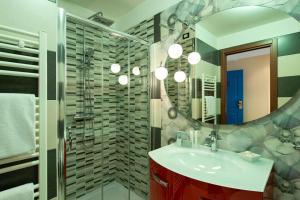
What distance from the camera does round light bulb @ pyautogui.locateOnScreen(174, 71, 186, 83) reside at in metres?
1.62

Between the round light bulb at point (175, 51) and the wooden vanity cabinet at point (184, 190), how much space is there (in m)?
0.96

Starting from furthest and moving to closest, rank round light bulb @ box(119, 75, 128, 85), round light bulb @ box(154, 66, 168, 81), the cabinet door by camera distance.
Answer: round light bulb @ box(119, 75, 128, 85) < round light bulb @ box(154, 66, 168, 81) < the cabinet door

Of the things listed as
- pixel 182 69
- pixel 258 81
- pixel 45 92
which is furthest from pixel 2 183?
pixel 258 81

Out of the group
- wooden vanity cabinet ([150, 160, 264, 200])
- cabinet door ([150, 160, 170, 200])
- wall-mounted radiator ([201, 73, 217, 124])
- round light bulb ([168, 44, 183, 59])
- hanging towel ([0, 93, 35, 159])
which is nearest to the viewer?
wooden vanity cabinet ([150, 160, 264, 200])

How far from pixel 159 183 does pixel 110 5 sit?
2055mm

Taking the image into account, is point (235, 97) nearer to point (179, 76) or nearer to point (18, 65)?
point (179, 76)

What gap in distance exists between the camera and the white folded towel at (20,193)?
0.95 meters

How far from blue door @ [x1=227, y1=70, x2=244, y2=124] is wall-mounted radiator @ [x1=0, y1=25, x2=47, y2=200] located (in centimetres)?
130

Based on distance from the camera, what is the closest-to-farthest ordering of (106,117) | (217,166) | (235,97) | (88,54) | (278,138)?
1. (278,138)
2. (217,166)
3. (235,97)
4. (88,54)
5. (106,117)

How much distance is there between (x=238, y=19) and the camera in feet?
4.23

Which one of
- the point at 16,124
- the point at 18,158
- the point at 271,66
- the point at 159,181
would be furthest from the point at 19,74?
the point at 271,66

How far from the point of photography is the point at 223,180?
869 millimetres

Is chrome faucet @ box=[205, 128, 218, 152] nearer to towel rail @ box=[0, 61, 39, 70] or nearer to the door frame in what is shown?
the door frame

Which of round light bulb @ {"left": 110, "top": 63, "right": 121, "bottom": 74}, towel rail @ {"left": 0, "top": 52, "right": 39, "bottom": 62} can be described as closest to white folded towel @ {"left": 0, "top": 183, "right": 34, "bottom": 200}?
towel rail @ {"left": 0, "top": 52, "right": 39, "bottom": 62}
